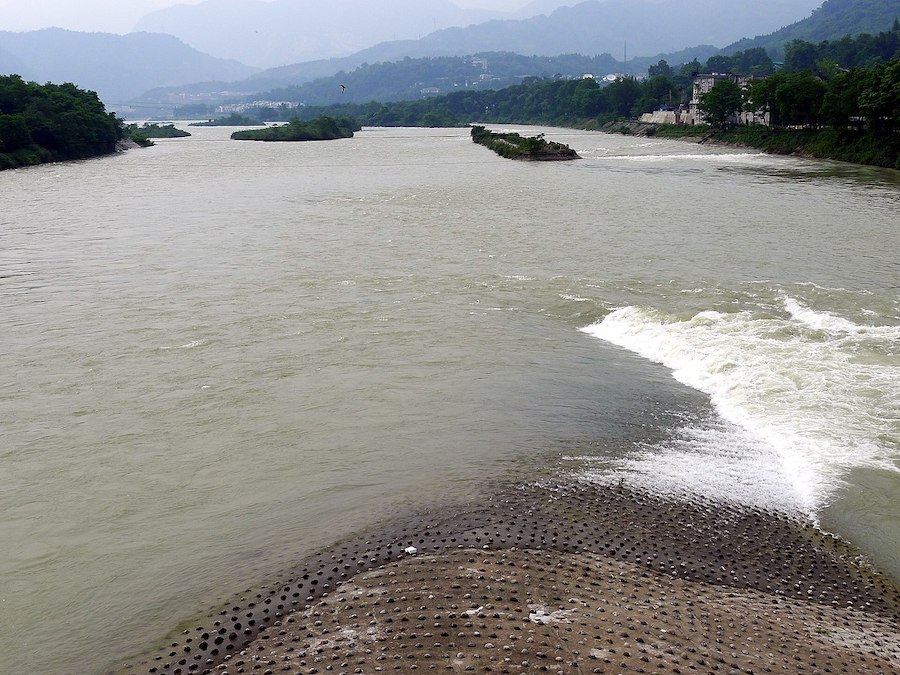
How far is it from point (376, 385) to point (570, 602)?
21.1 ft

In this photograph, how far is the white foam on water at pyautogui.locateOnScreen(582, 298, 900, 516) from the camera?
8.90 m

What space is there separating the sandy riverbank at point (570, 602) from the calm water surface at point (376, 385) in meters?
0.64

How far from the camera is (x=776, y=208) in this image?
97.8ft

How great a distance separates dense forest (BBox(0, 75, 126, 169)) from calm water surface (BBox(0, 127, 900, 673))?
33.9 m

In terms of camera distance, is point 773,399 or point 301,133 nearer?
point 773,399

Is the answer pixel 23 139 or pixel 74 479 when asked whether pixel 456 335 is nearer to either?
pixel 74 479

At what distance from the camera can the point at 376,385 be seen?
12188 millimetres

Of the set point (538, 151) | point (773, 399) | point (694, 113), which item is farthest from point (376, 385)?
point (694, 113)

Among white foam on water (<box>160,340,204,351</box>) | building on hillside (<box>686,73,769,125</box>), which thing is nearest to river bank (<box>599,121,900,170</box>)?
building on hillside (<box>686,73,769,125</box>)

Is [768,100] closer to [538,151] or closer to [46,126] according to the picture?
[538,151]

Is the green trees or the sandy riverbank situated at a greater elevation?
the green trees

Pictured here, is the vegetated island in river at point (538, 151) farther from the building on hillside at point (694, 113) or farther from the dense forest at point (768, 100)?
the building on hillside at point (694, 113)

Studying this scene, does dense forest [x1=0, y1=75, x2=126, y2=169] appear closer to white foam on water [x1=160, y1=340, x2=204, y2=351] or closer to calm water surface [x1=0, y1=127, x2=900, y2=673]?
calm water surface [x1=0, y1=127, x2=900, y2=673]

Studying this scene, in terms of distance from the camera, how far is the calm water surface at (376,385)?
8.05 m
